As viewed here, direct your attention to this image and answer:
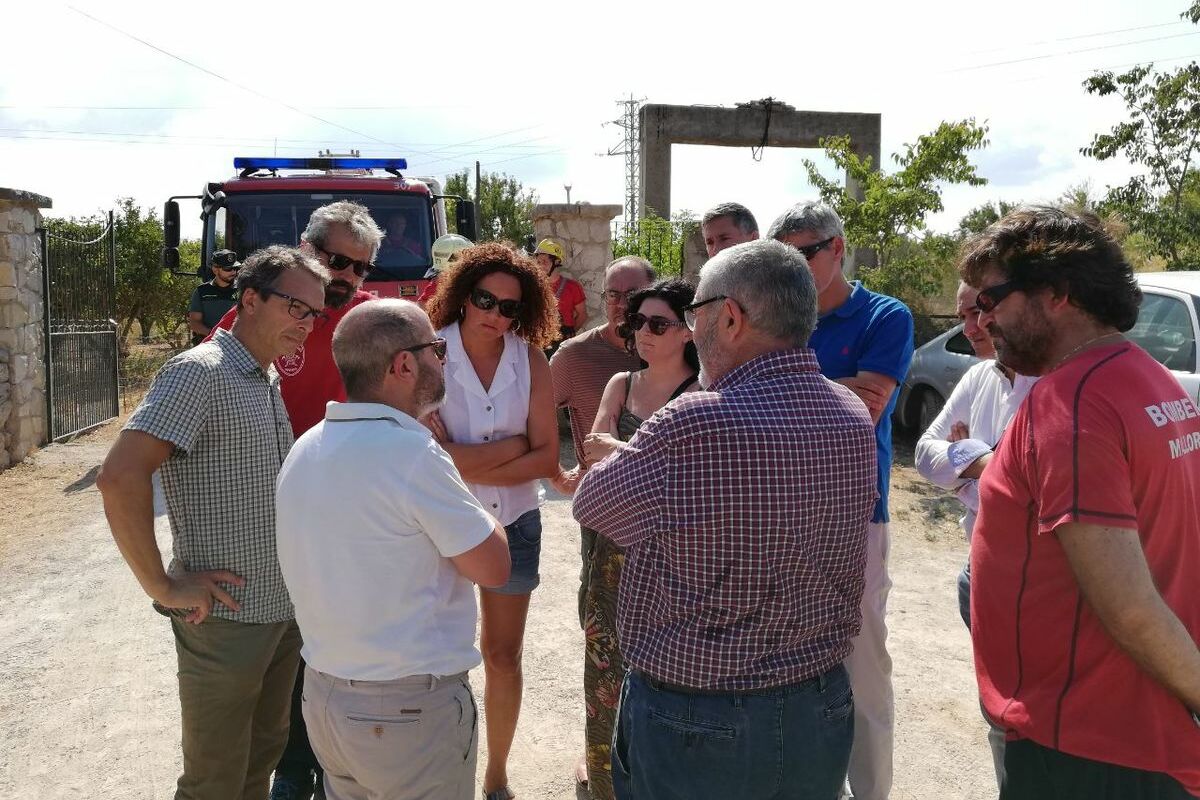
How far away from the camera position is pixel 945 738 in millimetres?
3924

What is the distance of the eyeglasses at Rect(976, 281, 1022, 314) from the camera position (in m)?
1.93

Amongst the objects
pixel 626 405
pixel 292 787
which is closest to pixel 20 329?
pixel 292 787

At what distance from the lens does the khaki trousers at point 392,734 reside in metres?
2.20

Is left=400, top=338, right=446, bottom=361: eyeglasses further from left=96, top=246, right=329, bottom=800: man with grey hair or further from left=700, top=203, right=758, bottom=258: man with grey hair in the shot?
left=700, top=203, right=758, bottom=258: man with grey hair

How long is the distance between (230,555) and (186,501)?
0.62ft

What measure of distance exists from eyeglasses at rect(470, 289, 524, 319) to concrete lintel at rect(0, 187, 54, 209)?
7.96 m

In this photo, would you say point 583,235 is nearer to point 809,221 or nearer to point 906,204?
point 906,204

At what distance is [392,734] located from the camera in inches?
86.7

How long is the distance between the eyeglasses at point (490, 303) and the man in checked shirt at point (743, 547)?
53.9 inches

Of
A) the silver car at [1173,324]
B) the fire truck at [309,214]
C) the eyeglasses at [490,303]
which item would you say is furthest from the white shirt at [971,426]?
the fire truck at [309,214]

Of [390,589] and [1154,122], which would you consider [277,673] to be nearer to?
[390,589]

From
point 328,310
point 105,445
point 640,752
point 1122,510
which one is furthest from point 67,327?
point 1122,510

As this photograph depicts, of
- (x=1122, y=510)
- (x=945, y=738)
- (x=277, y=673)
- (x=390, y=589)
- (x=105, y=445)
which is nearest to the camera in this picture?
(x=1122, y=510)

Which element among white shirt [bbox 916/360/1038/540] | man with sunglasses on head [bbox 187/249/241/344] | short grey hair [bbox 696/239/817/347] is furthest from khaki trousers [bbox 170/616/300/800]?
man with sunglasses on head [bbox 187/249/241/344]
